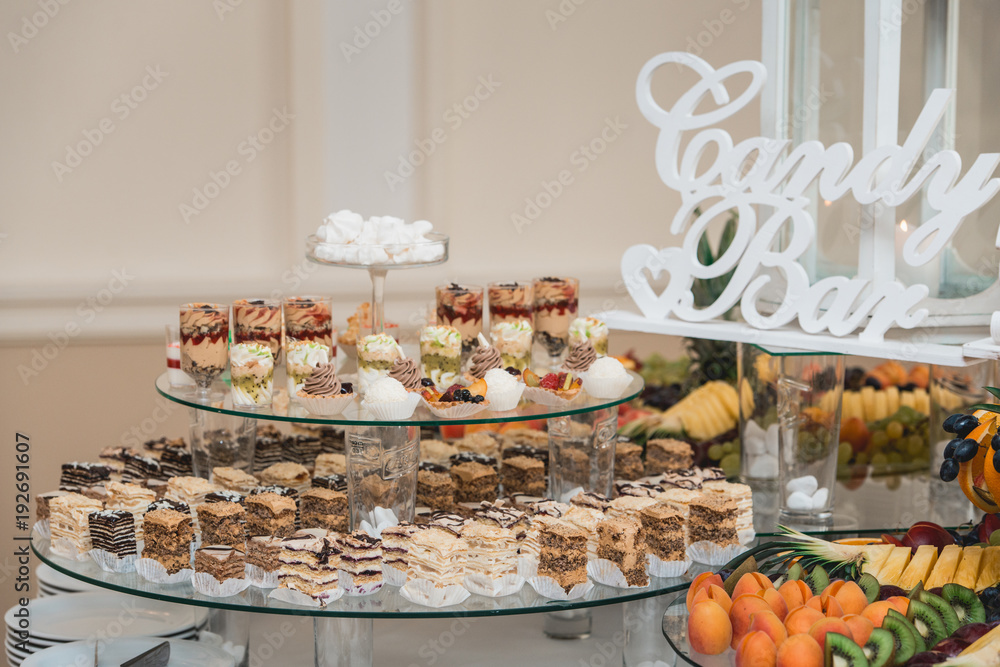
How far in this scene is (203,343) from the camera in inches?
101

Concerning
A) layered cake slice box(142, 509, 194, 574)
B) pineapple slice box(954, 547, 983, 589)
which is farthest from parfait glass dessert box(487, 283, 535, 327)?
pineapple slice box(954, 547, 983, 589)

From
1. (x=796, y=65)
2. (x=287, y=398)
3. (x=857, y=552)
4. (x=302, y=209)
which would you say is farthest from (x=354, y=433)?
(x=302, y=209)

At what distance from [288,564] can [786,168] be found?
1563 mm

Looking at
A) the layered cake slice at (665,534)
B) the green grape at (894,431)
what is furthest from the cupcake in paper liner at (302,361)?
the green grape at (894,431)

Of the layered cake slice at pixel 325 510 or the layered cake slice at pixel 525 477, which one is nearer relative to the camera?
the layered cake slice at pixel 325 510

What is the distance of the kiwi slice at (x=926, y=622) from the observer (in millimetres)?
1964

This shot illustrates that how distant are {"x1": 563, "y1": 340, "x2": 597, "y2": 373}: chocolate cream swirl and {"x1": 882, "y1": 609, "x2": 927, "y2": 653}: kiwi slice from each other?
977mm

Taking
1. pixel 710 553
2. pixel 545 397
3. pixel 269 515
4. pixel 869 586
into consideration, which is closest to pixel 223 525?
pixel 269 515

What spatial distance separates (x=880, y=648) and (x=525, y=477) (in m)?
1.15

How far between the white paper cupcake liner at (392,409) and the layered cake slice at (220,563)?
43cm

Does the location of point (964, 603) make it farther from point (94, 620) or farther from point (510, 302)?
point (94, 620)

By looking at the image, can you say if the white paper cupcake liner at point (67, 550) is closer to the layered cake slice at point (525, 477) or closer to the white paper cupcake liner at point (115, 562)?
the white paper cupcake liner at point (115, 562)

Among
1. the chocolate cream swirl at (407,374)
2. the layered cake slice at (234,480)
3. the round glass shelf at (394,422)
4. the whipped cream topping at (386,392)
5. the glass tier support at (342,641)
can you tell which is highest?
the chocolate cream swirl at (407,374)

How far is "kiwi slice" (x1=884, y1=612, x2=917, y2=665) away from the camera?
6.20ft
